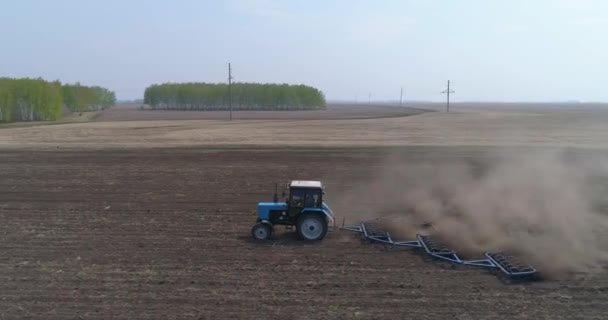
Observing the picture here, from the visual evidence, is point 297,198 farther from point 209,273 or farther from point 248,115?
point 248,115

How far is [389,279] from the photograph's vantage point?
12.0m

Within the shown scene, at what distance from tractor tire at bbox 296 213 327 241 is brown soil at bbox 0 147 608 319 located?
Result: 0.33 m

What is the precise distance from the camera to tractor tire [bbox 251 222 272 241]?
15.1 meters

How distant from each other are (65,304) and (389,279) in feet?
22.4

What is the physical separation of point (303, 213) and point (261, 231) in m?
1.31

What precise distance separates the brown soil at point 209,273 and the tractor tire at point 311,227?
0.33 metres

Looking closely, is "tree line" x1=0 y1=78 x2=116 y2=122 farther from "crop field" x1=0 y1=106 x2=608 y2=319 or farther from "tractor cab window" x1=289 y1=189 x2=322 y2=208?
"tractor cab window" x1=289 y1=189 x2=322 y2=208

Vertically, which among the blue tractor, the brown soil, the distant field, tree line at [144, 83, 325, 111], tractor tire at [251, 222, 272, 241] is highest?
tree line at [144, 83, 325, 111]

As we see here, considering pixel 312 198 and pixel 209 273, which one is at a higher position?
pixel 312 198

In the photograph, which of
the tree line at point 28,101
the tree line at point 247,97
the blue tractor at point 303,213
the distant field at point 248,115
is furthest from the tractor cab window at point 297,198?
the tree line at point 247,97

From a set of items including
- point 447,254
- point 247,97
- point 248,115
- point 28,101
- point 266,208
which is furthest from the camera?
point 247,97

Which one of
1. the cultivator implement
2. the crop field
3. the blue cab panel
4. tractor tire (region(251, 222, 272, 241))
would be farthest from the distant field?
tractor tire (region(251, 222, 272, 241))

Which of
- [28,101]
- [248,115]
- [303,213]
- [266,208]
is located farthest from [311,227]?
[248,115]

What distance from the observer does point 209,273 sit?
1237 centimetres
